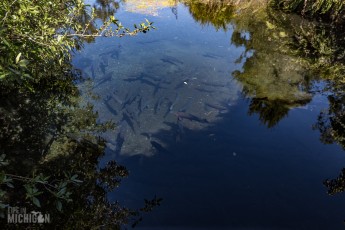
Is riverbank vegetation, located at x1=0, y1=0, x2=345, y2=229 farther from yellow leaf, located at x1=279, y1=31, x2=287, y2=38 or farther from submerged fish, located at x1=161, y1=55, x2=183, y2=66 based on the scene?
submerged fish, located at x1=161, y1=55, x2=183, y2=66

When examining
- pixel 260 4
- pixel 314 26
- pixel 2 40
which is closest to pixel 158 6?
pixel 260 4

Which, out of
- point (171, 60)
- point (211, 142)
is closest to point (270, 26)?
point (171, 60)

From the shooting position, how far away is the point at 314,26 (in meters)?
13.3

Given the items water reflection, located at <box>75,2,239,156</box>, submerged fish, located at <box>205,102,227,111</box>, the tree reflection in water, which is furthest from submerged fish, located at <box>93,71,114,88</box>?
the tree reflection in water

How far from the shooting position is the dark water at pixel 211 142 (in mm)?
6164

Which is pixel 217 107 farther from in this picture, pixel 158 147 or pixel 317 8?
pixel 317 8

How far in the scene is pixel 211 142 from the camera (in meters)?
7.79

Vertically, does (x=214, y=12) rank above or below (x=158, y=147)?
above

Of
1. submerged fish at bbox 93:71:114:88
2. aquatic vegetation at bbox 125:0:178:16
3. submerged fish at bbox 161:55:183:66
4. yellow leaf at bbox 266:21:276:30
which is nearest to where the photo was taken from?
submerged fish at bbox 93:71:114:88

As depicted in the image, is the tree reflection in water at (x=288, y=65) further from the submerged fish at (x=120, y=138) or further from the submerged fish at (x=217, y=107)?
the submerged fish at (x=120, y=138)

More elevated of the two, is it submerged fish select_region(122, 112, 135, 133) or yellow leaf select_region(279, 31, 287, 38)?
yellow leaf select_region(279, 31, 287, 38)

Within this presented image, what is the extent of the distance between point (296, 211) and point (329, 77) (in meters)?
5.85

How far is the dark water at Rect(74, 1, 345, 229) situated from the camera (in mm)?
6164

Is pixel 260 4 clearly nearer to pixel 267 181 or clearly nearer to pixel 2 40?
pixel 267 181
